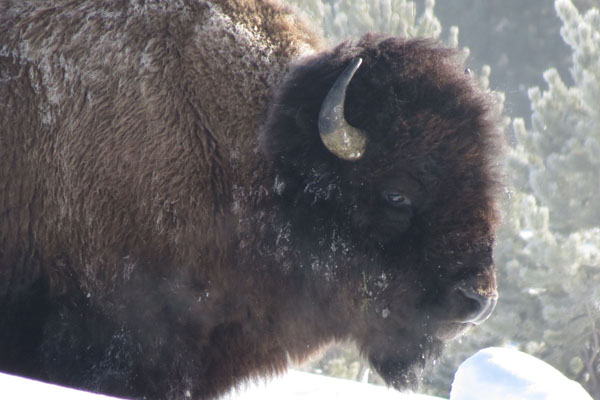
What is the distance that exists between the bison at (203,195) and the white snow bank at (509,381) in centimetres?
84

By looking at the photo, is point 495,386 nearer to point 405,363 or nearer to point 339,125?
point 405,363

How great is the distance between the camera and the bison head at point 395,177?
2.43m

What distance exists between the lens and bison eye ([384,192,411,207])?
2.47 m

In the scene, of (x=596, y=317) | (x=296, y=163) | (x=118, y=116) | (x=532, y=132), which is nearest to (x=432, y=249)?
(x=296, y=163)

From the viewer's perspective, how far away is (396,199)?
2469 mm

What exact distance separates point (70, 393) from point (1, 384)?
0.54ft

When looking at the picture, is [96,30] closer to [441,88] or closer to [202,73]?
[202,73]

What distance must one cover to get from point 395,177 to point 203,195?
0.66 meters

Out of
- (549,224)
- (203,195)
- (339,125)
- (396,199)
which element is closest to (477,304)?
(396,199)

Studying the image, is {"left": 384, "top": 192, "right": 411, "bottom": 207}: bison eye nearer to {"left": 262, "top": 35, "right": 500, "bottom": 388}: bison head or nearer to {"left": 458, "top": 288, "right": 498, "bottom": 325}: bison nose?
{"left": 262, "top": 35, "right": 500, "bottom": 388}: bison head

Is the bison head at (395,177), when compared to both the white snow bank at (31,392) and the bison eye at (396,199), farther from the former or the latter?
the white snow bank at (31,392)

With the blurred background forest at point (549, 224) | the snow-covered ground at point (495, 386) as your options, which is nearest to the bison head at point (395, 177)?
the snow-covered ground at point (495, 386)

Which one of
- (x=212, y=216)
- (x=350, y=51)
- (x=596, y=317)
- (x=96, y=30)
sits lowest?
(x=596, y=317)

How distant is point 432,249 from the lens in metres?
2.44
